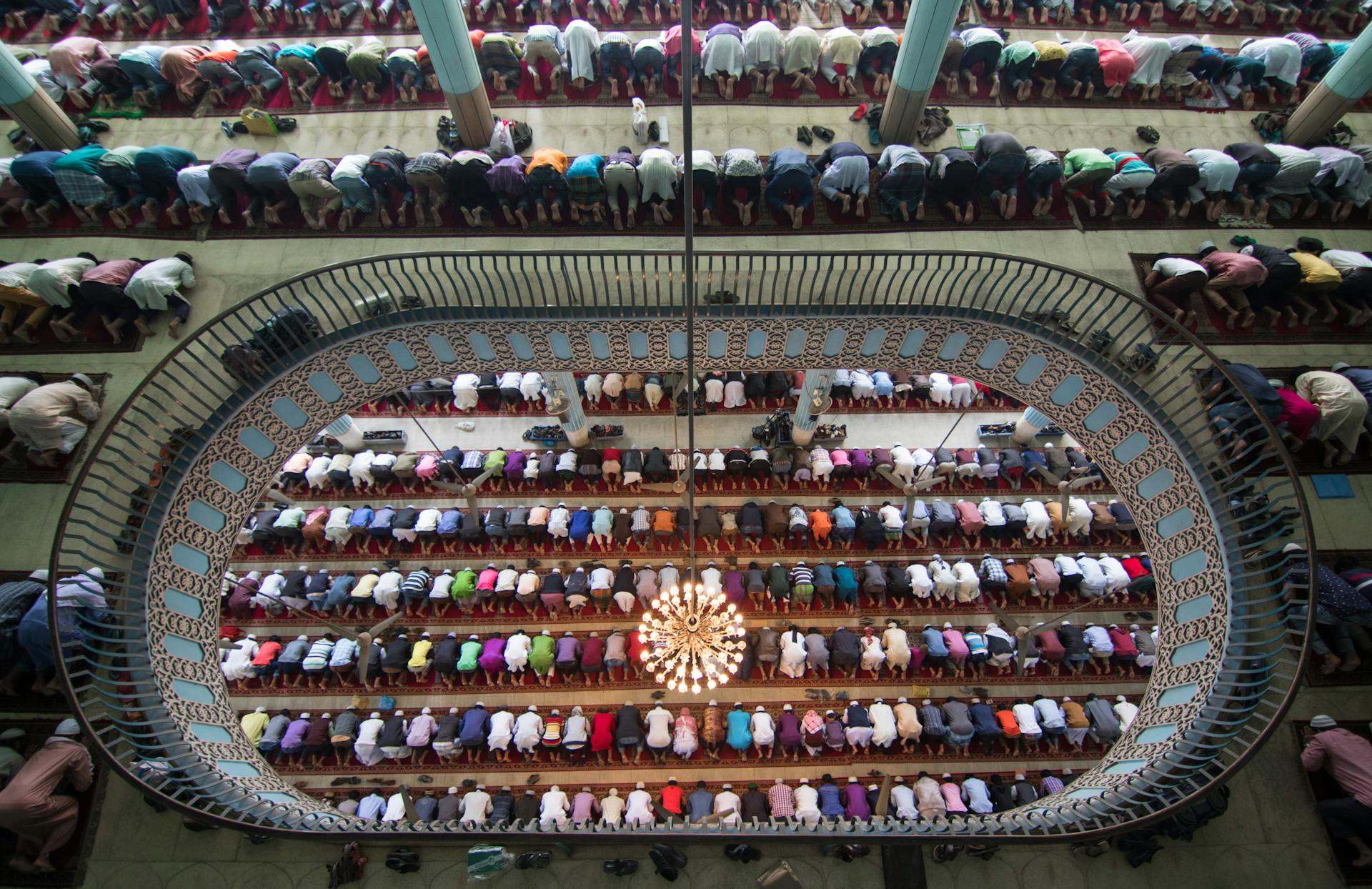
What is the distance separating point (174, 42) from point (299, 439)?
9.36m

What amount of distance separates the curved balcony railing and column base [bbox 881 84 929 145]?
286cm

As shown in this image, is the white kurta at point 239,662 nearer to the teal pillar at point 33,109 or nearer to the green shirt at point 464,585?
the green shirt at point 464,585

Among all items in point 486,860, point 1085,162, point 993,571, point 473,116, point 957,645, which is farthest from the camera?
point 473,116

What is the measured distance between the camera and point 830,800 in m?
7.91

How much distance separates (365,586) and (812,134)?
9121 mm

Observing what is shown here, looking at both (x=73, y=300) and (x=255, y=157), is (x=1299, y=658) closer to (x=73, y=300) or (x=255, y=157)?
(x=255, y=157)

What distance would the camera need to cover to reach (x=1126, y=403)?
7.59 meters

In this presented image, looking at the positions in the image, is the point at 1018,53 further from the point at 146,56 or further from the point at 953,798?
the point at 146,56

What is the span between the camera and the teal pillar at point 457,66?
28.9ft

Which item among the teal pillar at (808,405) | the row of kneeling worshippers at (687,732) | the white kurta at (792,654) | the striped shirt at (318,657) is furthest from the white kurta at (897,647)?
the striped shirt at (318,657)

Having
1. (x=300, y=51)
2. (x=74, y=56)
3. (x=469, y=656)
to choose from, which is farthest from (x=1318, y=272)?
(x=74, y=56)

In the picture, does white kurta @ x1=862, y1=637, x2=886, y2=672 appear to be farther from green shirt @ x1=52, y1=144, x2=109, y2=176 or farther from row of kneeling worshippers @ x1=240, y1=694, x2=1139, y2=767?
green shirt @ x1=52, y1=144, x2=109, y2=176

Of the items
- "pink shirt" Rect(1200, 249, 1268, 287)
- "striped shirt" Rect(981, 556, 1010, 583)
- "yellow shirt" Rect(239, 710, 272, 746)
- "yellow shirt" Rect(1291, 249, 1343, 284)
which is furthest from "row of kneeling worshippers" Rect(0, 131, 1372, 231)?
"yellow shirt" Rect(239, 710, 272, 746)

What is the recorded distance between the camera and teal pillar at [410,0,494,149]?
8820mm
